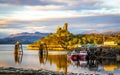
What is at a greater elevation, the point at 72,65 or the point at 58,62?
the point at 72,65

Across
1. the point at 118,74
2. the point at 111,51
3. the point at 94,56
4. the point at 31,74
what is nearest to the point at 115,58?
the point at 111,51

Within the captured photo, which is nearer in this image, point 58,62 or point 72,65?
point 72,65

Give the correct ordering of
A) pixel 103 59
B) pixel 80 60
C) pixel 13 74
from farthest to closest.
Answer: pixel 103 59, pixel 80 60, pixel 13 74

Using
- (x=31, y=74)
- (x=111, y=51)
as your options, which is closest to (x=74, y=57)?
(x=111, y=51)

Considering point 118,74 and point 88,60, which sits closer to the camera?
point 118,74

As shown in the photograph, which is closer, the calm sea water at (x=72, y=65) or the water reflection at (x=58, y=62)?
the calm sea water at (x=72, y=65)

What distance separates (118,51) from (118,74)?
79.4 metres

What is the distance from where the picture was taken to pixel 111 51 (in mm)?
150250

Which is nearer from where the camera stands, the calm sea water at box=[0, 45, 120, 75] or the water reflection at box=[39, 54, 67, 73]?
the calm sea water at box=[0, 45, 120, 75]

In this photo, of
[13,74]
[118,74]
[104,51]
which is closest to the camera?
[13,74]

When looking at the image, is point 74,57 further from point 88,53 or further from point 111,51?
point 111,51

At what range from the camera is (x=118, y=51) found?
498 feet

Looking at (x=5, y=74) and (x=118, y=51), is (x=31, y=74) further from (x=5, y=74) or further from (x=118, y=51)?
(x=118, y=51)

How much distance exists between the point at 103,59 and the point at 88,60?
44.4 ft
